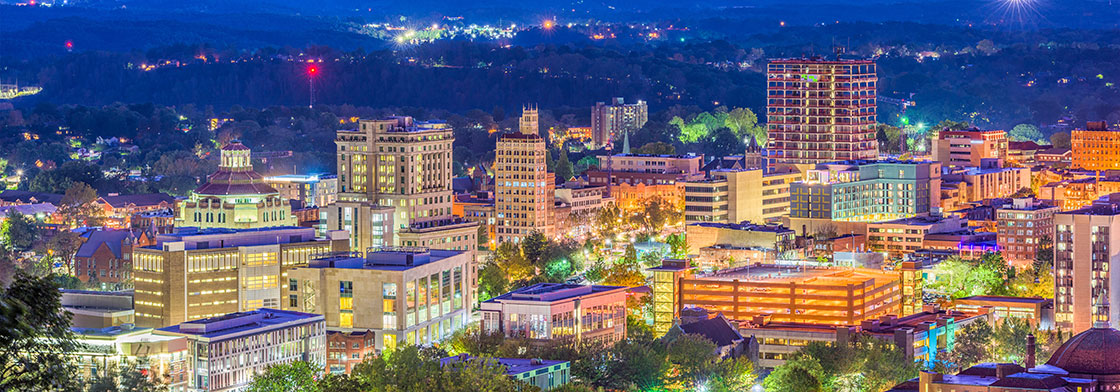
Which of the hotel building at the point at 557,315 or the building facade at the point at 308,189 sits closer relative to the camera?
the hotel building at the point at 557,315

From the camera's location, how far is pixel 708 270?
102m

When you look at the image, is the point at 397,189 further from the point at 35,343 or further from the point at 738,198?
the point at 35,343

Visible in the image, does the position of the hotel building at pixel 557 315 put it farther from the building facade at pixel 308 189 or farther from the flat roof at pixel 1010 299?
the building facade at pixel 308 189

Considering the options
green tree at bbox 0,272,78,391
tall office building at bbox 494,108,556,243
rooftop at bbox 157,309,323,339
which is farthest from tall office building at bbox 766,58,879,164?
green tree at bbox 0,272,78,391

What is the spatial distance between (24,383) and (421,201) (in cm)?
8279

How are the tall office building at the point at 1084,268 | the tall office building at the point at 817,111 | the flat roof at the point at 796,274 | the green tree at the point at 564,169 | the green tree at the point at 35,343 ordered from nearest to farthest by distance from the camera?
the green tree at the point at 35,343, the flat roof at the point at 796,274, the tall office building at the point at 1084,268, the tall office building at the point at 817,111, the green tree at the point at 564,169

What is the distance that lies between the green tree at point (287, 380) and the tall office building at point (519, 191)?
53252 millimetres

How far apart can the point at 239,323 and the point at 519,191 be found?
1888 inches

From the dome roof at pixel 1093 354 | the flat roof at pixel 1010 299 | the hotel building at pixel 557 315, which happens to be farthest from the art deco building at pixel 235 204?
the dome roof at pixel 1093 354

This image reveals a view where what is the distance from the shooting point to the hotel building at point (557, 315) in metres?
81.7

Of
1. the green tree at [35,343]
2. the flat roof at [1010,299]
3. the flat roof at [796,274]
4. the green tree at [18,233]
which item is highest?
the green tree at [35,343]

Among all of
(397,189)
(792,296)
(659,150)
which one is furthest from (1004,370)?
(659,150)

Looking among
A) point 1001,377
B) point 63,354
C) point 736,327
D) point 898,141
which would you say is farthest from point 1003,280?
point 63,354

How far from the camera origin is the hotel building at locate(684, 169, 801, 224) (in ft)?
424
